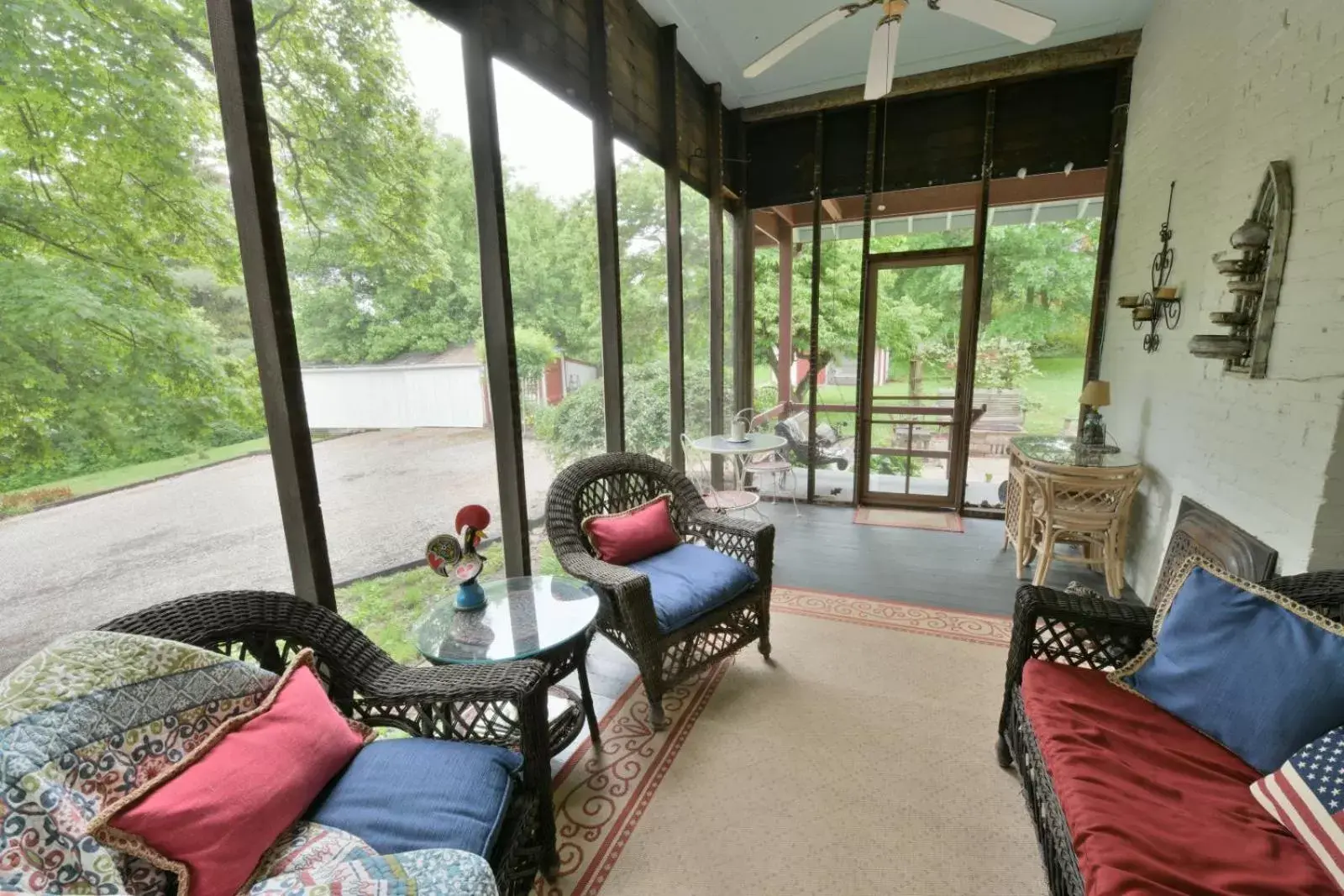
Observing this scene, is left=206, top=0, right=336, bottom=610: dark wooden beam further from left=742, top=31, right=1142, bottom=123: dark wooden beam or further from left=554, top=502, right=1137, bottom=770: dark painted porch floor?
left=742, top=31, right=1142, bottom=123: dark wooden beam

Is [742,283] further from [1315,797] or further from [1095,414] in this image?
[1315,797]

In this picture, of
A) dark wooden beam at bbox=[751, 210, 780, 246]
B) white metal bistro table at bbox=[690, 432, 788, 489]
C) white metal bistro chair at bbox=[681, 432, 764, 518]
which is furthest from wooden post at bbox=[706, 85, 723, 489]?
white metal bistro table at bbox=[690, 432, 788, 489]

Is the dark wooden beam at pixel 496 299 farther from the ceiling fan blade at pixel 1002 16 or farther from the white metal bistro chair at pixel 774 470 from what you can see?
the white metal bistro chair at pixel 774 470

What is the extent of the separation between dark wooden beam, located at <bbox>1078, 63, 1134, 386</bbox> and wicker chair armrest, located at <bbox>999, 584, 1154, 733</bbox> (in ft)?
10.1

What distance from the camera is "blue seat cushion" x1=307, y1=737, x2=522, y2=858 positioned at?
119cm

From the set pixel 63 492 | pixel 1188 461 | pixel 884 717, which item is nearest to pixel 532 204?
pixel 63 492

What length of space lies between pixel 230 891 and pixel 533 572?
1725 millimetres

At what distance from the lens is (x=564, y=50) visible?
8.91ft

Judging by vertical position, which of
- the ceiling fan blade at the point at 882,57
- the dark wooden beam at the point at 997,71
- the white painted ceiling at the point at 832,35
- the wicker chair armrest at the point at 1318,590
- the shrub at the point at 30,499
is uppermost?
the white painted ceiling at the point at 832,35

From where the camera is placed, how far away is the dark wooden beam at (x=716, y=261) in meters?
4.36

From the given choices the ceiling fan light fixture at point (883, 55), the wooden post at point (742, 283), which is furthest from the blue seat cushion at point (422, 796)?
the wooden post at point (742, 283)

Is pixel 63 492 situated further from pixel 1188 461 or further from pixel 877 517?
pixel 877 517

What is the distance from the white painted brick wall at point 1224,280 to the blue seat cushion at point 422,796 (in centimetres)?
261

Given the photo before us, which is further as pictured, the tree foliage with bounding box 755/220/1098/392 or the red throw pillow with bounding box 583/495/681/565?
the tree foliage with bounding box 755/220/1098/392
